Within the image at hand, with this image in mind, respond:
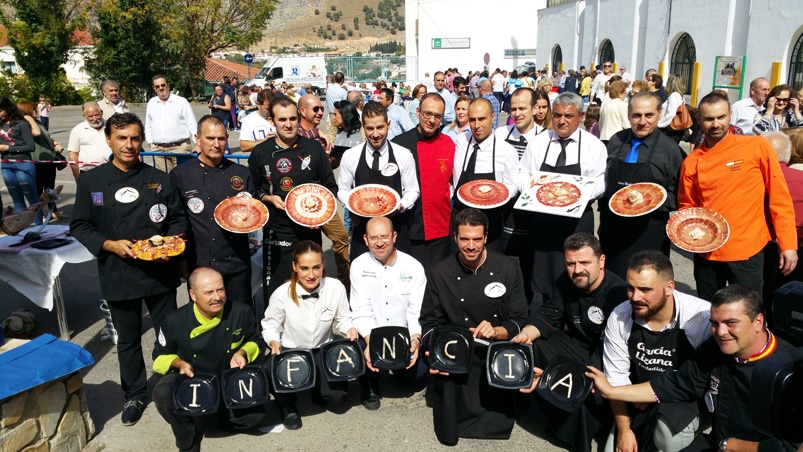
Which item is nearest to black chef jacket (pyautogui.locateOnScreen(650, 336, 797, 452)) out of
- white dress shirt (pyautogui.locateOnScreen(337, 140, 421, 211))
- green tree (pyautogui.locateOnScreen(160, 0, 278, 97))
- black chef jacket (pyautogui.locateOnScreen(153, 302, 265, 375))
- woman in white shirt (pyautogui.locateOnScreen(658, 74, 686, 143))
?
white dress shirt (pyautogui.locateOnScreen(337, 140, 421, 211))

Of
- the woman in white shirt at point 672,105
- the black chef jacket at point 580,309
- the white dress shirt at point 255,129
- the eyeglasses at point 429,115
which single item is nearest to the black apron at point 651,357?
the black chef jacket at point 580,309

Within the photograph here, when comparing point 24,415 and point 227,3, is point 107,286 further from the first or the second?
point 227,3

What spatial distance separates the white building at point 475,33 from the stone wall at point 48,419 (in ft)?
146

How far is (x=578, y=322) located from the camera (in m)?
4.41

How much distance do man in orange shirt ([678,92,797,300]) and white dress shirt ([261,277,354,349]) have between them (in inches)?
111

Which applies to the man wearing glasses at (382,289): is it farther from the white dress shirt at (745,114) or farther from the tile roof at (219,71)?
the tile roof at (219,71)

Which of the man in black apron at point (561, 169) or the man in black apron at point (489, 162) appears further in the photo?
the man in black apron at point (489, 162)

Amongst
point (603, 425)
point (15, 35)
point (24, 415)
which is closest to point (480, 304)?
point (603, 425)

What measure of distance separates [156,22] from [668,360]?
37626mm

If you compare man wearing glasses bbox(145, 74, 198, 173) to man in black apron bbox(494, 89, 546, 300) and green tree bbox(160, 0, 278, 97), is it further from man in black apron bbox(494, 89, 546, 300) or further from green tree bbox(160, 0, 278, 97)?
green tree bbox(160, 0, 278, 97)

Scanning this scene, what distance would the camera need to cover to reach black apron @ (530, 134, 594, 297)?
5.09 meters

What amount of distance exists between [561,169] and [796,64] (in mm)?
14267

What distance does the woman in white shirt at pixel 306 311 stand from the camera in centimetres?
451

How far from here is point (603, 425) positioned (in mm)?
4062
